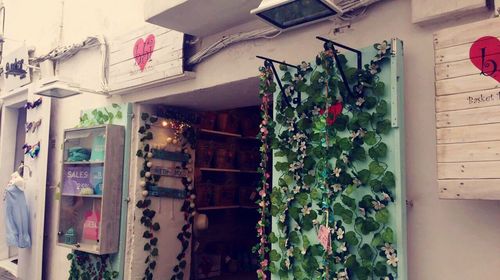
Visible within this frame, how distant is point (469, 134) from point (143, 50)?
313 centimetres

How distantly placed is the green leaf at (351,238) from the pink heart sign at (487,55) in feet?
3.59

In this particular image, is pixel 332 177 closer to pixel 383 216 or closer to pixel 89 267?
pixel 383 216

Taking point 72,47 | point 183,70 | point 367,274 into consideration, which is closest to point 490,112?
point 367,274

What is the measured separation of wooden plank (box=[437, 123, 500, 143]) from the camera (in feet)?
6.29

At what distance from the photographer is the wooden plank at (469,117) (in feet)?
6.32

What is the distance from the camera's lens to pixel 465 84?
2.03 m

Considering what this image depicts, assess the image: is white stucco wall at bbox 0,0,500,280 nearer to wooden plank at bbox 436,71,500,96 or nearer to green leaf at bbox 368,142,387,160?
green leaf at bbox 368,142,387,160

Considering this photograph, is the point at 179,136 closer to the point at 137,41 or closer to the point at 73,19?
the point at 137,41

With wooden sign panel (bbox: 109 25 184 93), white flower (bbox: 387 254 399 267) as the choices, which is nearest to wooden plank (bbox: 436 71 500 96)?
white flower (bbox: 387 254 399 267)

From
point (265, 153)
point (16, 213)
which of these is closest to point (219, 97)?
point (265, 153)

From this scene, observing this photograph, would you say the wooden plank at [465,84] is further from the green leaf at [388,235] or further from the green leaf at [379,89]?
the green leaf at [388,235]

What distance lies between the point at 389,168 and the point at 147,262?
2909 millimetres

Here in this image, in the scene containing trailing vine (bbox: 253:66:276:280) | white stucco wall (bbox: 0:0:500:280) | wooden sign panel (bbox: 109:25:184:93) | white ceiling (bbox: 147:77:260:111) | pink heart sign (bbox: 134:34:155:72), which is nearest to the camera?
white stucco wall (bbox: 0:0:500:280)

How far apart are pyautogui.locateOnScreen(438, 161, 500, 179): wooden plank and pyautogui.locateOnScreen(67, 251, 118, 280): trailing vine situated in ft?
11.2
